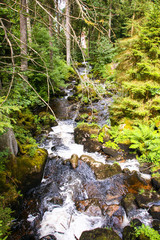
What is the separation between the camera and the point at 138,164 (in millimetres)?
6117

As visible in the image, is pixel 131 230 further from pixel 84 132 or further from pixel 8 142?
pixel 84 132

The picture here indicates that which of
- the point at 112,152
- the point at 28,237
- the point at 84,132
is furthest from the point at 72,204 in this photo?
the point at 84,132

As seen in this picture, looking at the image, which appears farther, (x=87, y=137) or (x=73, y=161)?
(x=87, y=137)

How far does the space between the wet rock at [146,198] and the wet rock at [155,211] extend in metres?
0.17

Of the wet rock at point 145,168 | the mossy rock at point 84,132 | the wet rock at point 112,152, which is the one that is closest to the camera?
the wet rock at point 145,168

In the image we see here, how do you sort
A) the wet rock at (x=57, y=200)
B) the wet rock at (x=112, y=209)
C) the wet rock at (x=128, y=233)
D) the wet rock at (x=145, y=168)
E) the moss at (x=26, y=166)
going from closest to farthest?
1. the wet rock at (x=128, y=233)
2. the wet rock at (x=112, y=209)
3. the moss at (x=26, y=166)
4. the wet rock at (x=57, y=200)
5. the wet rock at (x=145, y=168)

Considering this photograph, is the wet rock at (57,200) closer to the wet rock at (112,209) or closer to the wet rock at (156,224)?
the wet rock at (112,209)

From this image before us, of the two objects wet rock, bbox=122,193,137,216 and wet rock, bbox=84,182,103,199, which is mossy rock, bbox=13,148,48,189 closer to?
wet rock, bbox=84,182,103,199

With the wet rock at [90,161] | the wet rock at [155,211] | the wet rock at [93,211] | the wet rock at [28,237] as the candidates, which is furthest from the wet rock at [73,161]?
the wet rock at [155,211]

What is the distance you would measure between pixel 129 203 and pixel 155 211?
0.73 meters

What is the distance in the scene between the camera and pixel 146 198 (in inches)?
178

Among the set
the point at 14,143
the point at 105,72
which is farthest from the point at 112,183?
the point at 105,72

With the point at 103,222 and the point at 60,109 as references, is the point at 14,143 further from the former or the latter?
the point at 60,109

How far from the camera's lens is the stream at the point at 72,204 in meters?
4.00
